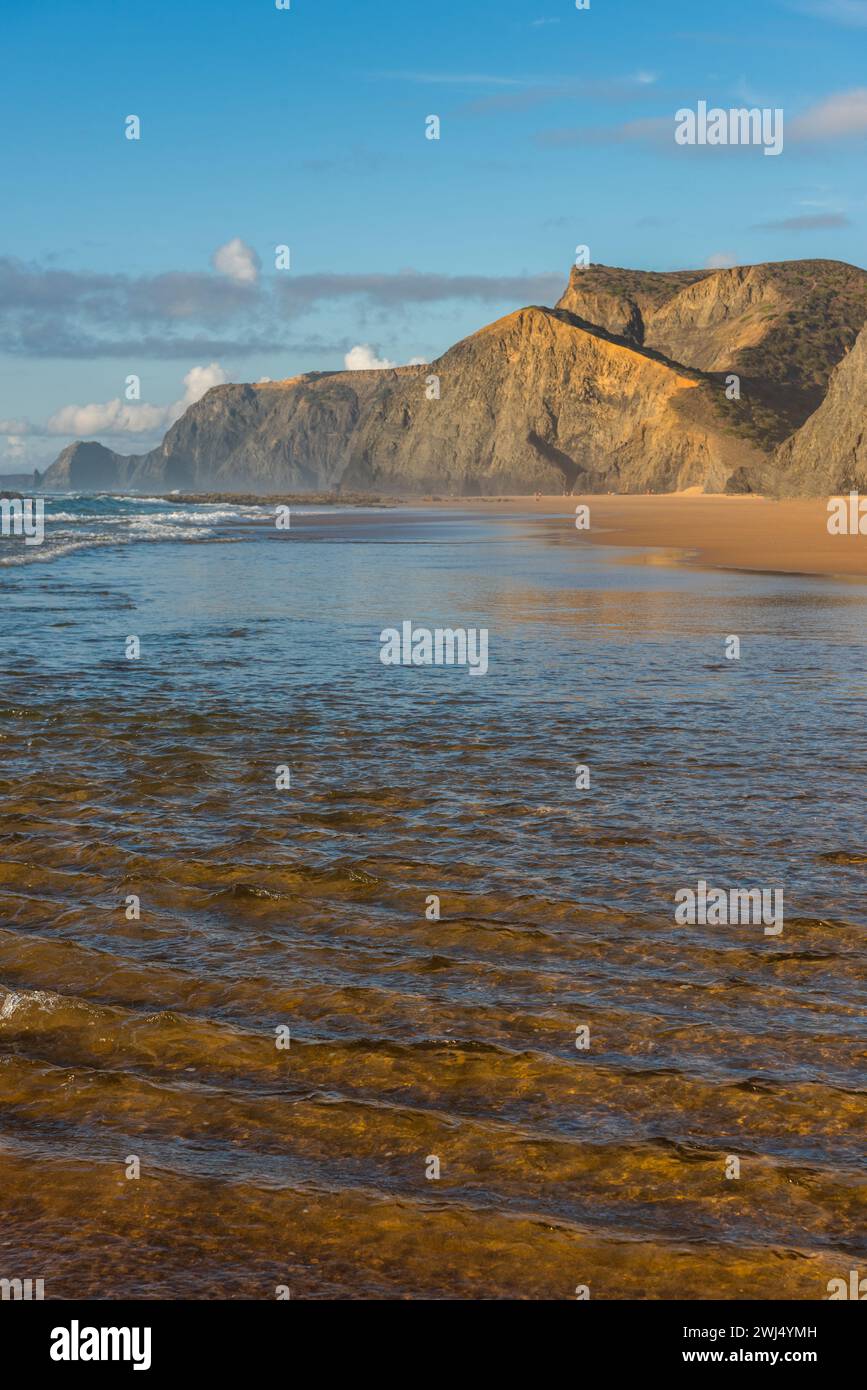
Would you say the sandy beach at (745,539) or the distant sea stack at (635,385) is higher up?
the distant sea stack at (635,385)

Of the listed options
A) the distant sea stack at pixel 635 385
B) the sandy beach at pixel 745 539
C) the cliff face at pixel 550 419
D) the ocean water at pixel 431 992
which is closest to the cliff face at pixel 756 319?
the distant sea stack at pixel 635 385

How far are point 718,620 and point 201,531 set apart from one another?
42543 mm

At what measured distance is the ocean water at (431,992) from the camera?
400 centimetres

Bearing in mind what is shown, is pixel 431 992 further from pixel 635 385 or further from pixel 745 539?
pixel 635 385

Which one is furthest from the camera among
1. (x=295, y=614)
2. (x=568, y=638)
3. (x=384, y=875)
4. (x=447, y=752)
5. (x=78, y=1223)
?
(x=295, y=614)

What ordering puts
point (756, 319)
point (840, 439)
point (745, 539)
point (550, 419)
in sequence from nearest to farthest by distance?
point (745, 539) < point (840, 439) < point (756, 319) < point (550, 419)

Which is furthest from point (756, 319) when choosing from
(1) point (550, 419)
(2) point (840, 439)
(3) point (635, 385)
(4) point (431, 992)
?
(4) point (431, 992)

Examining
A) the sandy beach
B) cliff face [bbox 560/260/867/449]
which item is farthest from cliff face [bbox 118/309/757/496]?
the sandy beach

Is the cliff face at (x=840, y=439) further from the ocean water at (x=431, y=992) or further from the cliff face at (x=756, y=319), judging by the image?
the ocean water at (x=431, y=992)

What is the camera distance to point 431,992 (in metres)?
6.03

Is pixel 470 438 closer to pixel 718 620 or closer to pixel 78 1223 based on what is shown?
pixel 718 620
